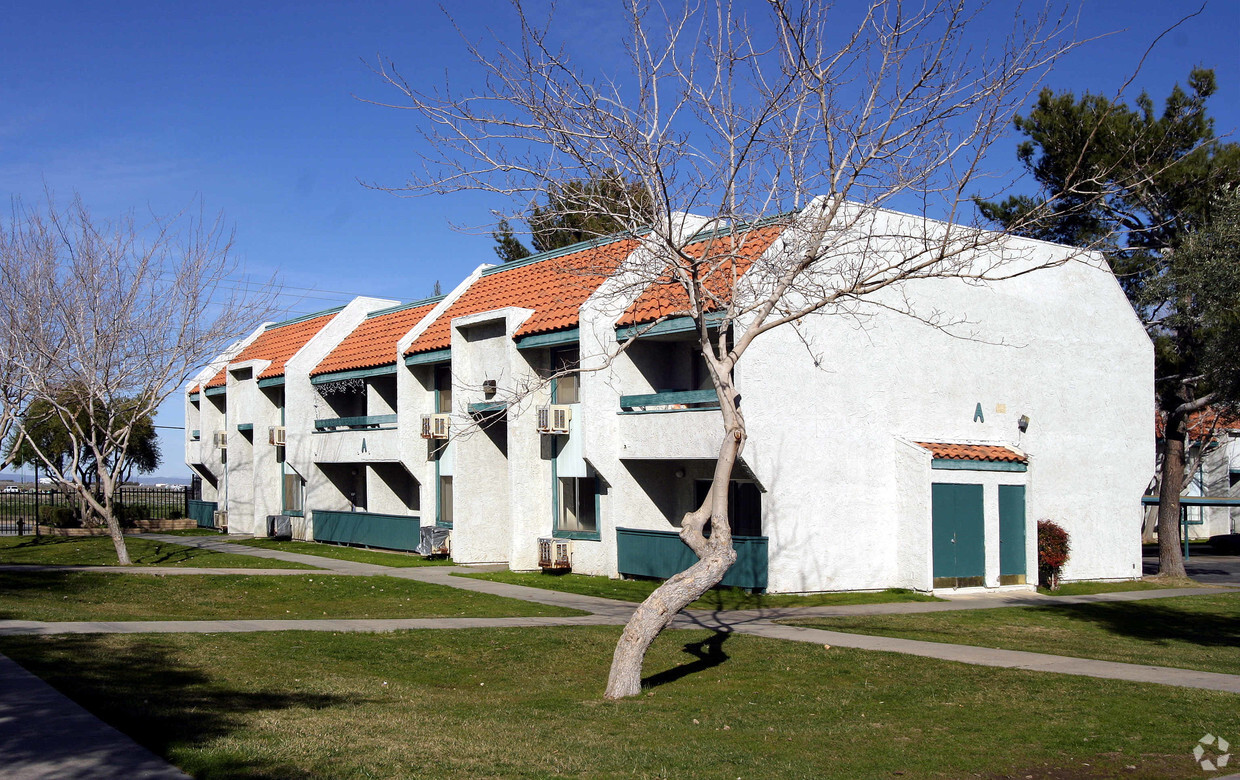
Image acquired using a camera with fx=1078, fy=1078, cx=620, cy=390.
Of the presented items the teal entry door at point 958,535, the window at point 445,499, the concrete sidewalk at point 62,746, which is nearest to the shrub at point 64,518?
the window at point 445,499

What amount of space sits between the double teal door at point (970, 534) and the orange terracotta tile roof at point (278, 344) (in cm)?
2165

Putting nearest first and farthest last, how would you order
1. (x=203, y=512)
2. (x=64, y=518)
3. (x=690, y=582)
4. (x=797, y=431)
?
(x=690, y=582)
(x=797, y=431)
(x=64, y=518)
(x=203, y=512)

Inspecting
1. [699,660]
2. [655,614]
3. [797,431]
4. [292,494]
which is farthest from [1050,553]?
[292,494]

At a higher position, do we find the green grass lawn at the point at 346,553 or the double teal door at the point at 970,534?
the double teal door at the point at 970,534

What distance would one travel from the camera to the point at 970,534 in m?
21.0

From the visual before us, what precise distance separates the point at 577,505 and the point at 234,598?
7.81 metres

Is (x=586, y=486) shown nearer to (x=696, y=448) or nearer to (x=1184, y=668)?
(x=696, y=448)

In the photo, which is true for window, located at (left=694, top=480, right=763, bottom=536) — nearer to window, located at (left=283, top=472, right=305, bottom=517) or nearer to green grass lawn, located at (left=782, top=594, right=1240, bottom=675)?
green grass lawn, located at (left=782, top=594, right=1240, bottom=675)

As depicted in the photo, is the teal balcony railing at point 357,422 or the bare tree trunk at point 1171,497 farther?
the teal balcony railing at point 357,422

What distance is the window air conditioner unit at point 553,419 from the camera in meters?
22.9

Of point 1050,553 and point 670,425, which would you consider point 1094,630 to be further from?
point 670,425

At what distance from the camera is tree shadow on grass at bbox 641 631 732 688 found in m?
11.7

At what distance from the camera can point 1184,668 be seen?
1270 cm

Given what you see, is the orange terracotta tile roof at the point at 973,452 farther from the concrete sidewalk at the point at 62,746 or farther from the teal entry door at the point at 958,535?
the concrete sidewalk at the point at 62,746
